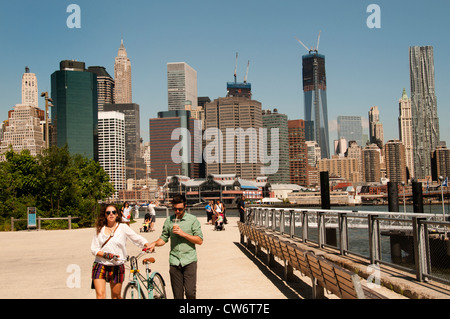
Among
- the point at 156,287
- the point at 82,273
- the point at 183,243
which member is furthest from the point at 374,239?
the point at 82,273

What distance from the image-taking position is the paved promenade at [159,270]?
9.80 meters

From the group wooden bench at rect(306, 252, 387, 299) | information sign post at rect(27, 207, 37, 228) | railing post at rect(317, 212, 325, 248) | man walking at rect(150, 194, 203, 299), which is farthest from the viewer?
information sign post at rect(27, 207, 37, 228)

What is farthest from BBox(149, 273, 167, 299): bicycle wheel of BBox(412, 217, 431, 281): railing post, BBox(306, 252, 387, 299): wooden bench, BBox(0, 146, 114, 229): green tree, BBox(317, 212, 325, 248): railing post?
BBox(0, 146, 114, 229): green tree

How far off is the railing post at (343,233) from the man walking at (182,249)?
5457 mm

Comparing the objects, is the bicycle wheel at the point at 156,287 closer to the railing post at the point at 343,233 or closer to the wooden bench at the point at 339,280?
the wooden bench at the point at 339,280

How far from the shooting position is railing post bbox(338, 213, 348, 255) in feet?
39.6

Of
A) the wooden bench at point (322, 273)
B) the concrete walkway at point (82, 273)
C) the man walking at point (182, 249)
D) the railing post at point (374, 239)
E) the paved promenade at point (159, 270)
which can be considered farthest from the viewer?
the railing post at point (374, 239)

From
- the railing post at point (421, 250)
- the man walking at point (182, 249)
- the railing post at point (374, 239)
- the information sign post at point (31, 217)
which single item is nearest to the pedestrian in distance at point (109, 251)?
the man walking at point (182, 249)

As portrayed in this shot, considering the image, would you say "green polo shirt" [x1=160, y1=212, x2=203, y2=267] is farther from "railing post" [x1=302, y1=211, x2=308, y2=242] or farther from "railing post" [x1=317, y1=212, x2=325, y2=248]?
"railing post" [x1=302, y1=211, x2=308, y2=242]

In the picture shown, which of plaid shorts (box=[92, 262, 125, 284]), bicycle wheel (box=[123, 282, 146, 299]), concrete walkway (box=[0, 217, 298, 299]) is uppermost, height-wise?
→ plaid shorts (box=[92, 262, 125, 284])

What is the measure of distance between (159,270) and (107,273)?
20.1ft

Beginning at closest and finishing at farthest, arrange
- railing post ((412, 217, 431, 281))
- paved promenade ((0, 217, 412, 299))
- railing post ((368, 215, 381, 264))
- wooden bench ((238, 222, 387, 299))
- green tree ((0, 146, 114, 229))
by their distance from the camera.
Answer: wooden bench ((238, 222, 387, 299)), railing post ((412, 217, 431, 281)), paved promenade ((0, 217, 412, 299)), railing post ((368, 215, 381, 264)), green tree ((0, 146, 114, 229))

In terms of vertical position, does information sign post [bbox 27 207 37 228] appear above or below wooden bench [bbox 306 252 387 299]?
below
